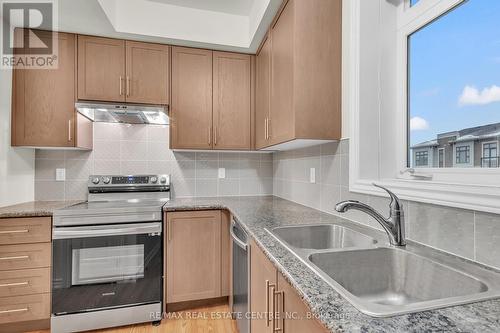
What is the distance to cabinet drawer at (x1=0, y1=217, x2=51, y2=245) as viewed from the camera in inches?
65.7

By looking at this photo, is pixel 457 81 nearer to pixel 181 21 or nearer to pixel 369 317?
pixel 369 317

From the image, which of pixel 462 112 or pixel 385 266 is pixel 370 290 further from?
pixel 462 112

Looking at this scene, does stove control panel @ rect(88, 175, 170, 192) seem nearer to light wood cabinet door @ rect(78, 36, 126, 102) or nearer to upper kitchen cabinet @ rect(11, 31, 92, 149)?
upper kitchen cabinet @ rect(11, 31, 92, 149)

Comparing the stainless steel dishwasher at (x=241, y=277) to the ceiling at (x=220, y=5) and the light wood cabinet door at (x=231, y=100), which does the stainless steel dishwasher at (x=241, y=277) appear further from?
the ceiling at (x=220, y=5)

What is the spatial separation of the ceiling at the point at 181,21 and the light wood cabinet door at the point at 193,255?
1.52 meters

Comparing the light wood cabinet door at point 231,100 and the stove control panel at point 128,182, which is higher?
the light wood cabinet door at point 231,100

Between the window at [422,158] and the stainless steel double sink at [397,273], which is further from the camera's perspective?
the window at [422,158]

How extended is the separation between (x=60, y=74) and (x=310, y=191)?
2.24m

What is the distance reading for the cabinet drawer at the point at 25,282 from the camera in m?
1.68

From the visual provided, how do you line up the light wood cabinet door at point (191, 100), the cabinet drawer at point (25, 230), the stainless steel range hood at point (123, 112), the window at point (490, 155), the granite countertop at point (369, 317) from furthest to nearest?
the light wood cabinet door at point (191, 100), the stainless steel range hood at point (123, 112), the cabinet drawer at point (25, 230), the window at point (490, 155), the granite countertop at point (369, 317)

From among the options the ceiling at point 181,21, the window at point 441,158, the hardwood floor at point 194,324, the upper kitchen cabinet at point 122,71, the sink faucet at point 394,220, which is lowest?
the hardwood floor at point 194,324

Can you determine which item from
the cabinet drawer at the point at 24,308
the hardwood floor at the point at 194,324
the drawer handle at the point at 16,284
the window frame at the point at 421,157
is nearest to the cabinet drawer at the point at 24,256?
the drawer handle at the point at 16,284

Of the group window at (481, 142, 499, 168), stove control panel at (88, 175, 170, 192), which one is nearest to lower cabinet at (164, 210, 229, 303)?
stove control panel at (88, 175, 170, 192)

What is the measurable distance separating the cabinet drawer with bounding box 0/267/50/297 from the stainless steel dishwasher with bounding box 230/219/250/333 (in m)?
1.35
